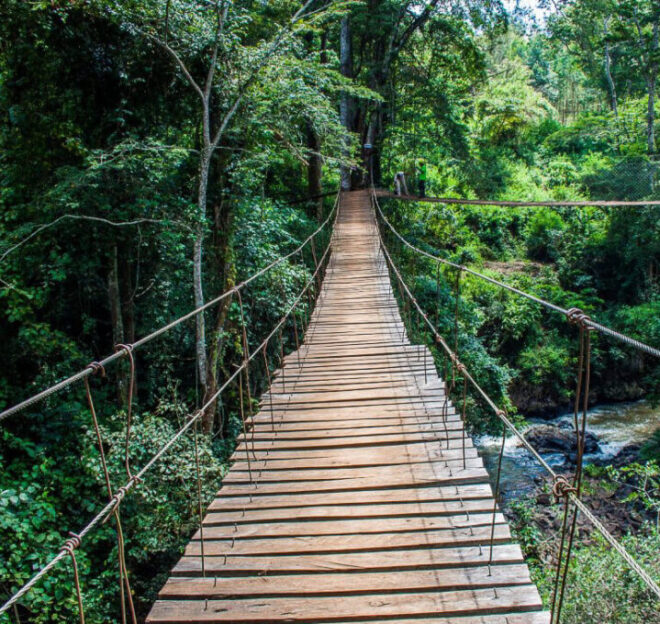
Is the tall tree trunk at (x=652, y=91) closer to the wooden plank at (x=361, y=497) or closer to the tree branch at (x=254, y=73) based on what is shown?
the tree branch at (x=254, y=73)

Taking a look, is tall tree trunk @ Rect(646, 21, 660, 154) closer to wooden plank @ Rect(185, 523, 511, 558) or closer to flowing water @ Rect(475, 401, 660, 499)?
flowing water @ Rect(475, 401, 660, 499)

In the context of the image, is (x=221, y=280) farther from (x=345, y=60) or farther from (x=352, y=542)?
(x=345, y=60)

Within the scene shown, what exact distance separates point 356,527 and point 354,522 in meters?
0.03

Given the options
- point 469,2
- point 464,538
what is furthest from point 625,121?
point 464,538

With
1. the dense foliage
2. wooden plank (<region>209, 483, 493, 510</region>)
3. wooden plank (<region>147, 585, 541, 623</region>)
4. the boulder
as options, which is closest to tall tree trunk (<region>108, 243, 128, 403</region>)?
the dense foliage

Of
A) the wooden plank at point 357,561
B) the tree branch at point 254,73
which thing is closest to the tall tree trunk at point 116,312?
the tree branch at point 254,73

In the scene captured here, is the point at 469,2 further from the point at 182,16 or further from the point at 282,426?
the point at 282,426

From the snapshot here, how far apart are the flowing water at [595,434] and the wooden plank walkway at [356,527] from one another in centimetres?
525

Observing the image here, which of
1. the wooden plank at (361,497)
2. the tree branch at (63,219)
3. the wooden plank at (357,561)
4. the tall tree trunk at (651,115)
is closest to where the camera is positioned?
the wooden plank at (357,561)

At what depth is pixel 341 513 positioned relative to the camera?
6.20 ft

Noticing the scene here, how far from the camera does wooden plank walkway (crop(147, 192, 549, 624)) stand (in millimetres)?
1480

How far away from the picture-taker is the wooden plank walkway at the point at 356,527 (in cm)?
148

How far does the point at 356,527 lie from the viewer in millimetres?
1805

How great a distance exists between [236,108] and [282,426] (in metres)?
4.05
